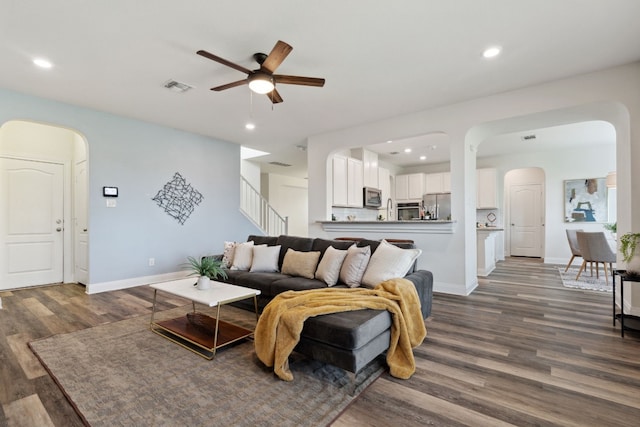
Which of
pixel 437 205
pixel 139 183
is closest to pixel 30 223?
pixel 139 183

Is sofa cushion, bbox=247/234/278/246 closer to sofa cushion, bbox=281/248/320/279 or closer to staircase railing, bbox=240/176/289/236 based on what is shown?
sofa cushion, bbox=281/248/320/279

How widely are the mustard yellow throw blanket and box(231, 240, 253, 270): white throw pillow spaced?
159cm

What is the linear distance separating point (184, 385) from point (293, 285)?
4.39 feet

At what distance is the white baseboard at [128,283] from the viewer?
14.8ft

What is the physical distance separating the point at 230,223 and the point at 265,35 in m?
4.29

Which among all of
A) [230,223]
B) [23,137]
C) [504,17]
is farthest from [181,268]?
[504,17]

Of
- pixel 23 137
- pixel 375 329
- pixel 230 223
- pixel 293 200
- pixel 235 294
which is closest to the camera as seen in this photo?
pixel 375 329

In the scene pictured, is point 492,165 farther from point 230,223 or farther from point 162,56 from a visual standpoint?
point 162,56

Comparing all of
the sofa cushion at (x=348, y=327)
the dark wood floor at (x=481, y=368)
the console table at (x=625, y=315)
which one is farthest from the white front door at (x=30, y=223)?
the console table at (x=625, y=315)

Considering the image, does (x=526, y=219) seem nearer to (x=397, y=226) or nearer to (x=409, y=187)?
(x=409, y=187)

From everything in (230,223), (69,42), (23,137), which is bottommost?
(230,223)

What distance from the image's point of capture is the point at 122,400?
73.9 inches

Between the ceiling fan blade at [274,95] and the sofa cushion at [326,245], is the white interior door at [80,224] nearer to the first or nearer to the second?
the ceiling fan blade at [274,95]

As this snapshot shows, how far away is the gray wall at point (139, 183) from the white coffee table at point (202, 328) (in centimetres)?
238
